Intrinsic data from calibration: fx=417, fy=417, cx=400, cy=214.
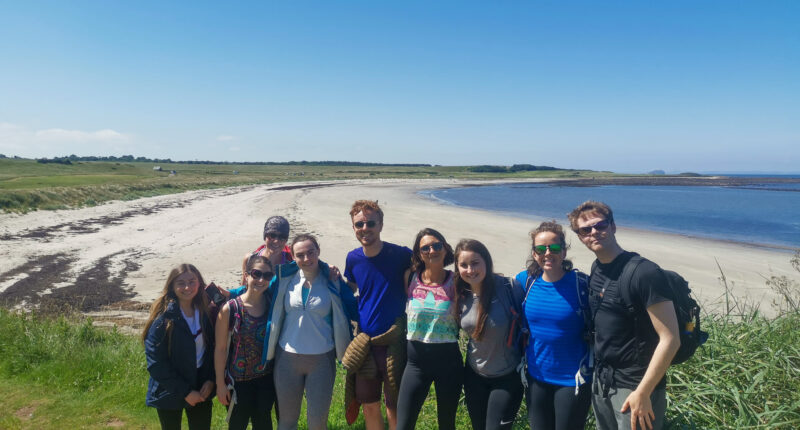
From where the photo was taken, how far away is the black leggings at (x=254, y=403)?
3.50 metres

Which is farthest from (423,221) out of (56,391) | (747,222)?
(747,222)

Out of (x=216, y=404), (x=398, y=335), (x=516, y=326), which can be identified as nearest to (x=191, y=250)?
(x=216, y=404)

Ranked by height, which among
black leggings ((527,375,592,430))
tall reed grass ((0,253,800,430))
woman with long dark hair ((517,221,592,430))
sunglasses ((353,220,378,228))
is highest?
sunglasses ((353,220,378,228))

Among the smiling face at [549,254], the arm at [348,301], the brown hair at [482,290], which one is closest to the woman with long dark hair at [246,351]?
the arm at [348,301]

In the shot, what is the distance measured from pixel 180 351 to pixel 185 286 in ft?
1.67

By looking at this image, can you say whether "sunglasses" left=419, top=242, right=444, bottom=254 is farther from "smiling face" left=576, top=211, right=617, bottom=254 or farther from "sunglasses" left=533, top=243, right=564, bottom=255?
"smiling face" left=576, top=211, right=617, bottom=254

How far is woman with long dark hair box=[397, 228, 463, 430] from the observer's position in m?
3.32

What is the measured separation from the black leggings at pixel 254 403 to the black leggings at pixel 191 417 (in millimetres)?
238

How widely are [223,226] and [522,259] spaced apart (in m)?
15.3

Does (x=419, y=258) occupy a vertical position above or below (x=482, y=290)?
above

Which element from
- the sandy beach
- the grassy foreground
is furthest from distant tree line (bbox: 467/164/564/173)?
the grassy foreground

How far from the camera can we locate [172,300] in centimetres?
340

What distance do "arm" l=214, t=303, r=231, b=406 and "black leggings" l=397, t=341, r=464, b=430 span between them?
1.44 meters

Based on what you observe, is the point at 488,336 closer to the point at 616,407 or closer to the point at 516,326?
the point at 516,326
